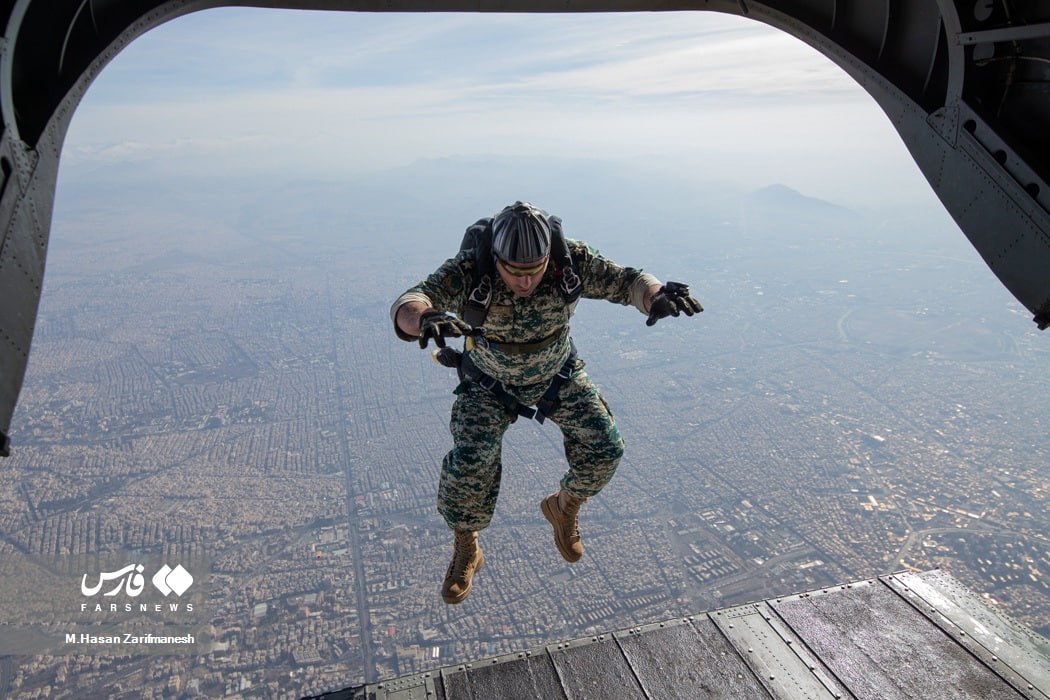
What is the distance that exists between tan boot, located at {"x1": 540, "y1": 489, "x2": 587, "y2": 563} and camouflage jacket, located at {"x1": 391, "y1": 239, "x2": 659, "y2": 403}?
3.44ft

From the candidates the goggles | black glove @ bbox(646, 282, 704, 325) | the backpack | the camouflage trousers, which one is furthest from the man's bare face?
the camouflage trousers

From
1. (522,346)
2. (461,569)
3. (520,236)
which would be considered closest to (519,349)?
(522,346)

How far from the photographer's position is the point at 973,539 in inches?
1601

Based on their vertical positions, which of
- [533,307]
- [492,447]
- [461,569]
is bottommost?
[461,569]

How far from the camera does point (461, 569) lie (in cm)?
488

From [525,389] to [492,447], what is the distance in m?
0.50

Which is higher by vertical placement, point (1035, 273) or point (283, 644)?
point (1035, 273)

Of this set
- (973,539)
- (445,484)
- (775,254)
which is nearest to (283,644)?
(445,484)

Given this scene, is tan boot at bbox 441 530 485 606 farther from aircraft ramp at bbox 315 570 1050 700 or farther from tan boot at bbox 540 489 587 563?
aircraft ramp at bbox 315 570 1050 700

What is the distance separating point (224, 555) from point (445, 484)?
44019 millimetres

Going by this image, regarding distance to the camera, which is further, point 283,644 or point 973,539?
point 973,539

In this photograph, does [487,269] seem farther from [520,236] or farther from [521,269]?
[520,236]

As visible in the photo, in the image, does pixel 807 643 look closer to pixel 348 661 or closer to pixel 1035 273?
pixel 1035 273

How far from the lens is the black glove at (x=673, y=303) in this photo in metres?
3.72
